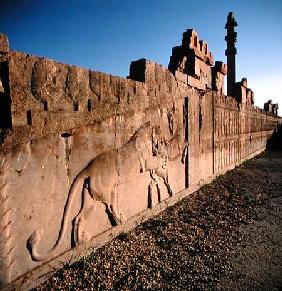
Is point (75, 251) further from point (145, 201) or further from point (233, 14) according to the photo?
point (233, 14)

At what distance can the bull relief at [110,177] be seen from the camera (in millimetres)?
2744

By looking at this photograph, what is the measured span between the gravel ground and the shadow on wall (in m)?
11.7

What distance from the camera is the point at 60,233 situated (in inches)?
106

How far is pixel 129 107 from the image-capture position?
3621 mm

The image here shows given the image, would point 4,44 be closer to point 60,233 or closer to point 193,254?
point 60,233

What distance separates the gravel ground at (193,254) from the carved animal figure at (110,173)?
1.11 feet

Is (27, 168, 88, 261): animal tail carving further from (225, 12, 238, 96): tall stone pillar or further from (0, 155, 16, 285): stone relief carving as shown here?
(225, 12, 238, 96): tall stone pillar

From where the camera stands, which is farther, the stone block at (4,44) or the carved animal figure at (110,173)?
the carved animal figure at (110,173)

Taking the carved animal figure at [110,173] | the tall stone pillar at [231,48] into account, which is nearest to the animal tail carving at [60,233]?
the carved animal figure at [110,173]

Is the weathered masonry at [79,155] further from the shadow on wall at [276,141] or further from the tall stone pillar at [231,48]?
the tall stone pillar at [231,48]

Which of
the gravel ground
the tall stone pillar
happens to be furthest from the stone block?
the tall stone pillar

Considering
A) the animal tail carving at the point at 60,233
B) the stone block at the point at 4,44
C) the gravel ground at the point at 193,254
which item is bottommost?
the gravel ground at the point at 193,254

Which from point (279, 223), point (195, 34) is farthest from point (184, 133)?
point (195, 34)

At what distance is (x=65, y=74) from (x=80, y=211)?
141cm
